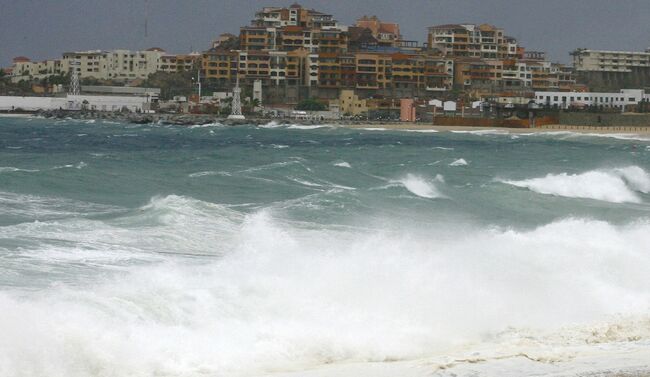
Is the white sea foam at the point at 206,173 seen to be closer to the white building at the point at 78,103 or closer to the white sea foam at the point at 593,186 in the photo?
the white sea foam at the point at 593,186

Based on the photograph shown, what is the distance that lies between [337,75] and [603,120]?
3596 centimetres

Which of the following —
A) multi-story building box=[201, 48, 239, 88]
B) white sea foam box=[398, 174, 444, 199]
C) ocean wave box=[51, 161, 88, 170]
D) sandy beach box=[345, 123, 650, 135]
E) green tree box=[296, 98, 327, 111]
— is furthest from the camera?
multi-story building box=[201, 48, 239, 88]

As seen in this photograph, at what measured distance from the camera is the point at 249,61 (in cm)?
14450

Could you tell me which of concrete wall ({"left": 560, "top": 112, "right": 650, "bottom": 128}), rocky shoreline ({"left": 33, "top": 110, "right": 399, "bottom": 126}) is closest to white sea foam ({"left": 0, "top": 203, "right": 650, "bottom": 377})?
rocky shoreline ({"left": 33, "top": 110, "right": 399, "bottom": 126})

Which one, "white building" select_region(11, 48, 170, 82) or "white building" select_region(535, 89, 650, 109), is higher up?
"white building" select_region(11, 48, 170, 82)

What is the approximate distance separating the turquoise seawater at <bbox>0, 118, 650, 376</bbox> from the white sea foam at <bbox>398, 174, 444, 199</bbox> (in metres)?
0.31

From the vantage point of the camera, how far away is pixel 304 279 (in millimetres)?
18172

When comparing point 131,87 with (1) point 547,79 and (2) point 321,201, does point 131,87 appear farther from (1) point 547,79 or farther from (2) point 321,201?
(2) point 321,201

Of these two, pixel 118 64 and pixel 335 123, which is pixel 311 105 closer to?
pixel 335 123

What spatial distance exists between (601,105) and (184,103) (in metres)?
49.1

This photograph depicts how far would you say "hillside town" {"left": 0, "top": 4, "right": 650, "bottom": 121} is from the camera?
13475cm

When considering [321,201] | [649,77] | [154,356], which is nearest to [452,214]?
[321,201]

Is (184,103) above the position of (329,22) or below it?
below

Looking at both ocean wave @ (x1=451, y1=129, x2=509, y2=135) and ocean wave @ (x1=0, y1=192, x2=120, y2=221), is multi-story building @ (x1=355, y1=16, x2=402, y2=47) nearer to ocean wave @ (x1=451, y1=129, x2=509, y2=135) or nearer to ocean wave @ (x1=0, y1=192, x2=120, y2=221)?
ocean wave @ (x1=451, y1=129, x2=509, y2=135)
